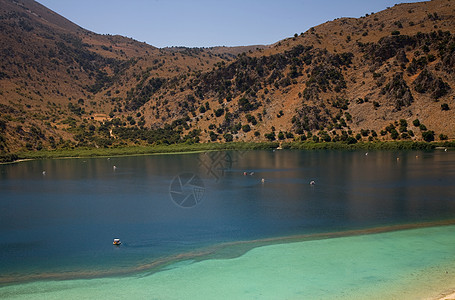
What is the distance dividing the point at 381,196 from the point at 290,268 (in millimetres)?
30144

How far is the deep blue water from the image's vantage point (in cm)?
3734

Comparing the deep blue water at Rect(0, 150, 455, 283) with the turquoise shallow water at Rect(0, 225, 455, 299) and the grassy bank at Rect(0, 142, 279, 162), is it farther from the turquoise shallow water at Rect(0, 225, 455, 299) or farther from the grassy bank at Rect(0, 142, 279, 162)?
the grassy bank at Rect(0, 142, 279, 162)

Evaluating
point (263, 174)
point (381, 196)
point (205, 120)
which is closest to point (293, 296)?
point (381, 196)

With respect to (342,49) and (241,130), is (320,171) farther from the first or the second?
(342,49)

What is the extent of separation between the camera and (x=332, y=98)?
511 ft

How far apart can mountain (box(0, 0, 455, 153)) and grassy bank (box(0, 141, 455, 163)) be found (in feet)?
15.5

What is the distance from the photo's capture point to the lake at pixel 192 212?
113 feet

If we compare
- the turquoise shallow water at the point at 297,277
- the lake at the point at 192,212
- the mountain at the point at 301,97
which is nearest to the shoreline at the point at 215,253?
the lake at the point at 192,212

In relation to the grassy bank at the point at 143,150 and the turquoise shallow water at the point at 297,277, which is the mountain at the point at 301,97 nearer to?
the grassy bank at the point at 143,150

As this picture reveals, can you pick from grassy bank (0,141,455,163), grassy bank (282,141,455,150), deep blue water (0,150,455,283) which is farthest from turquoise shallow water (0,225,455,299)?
grassy bank (0,141,455,163)

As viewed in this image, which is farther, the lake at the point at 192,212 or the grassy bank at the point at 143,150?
the grassy bank at the point at 143,150

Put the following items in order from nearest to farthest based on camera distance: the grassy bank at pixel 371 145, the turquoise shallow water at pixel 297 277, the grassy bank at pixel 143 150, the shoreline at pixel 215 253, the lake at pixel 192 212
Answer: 1. the turquoise shallow water at pixel 297 277
2. the shoreline at pixel 215 253
3. the lake at pixel 192 212
4. the grassy bank at pixel 371 145
5. the grassy bank at pixel 143 150

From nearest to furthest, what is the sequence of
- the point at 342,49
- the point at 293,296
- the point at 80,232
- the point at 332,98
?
the point at 293,296
the point at 80,232
the point at 332,98
the point at 342,49

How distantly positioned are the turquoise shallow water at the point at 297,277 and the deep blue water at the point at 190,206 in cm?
380
